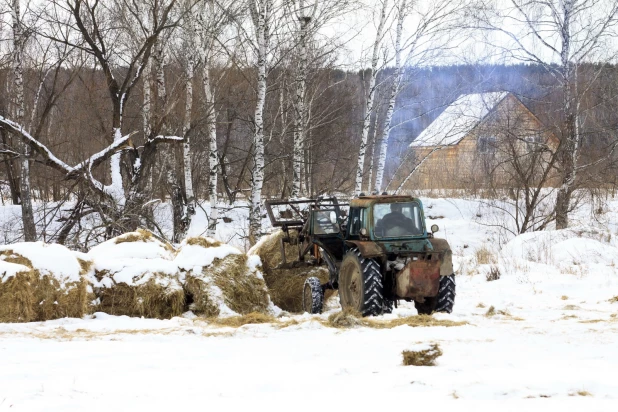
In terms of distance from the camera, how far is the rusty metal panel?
831 centimetres

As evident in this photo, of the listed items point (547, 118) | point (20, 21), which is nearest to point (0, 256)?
point (20, 21)

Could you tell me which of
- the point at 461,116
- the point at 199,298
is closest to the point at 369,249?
the point at 199,298

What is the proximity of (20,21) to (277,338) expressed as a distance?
40.9 ft

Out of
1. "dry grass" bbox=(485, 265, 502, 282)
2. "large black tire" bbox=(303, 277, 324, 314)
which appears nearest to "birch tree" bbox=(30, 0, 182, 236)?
"large black tire" bbox=(303, 277, 324, 314)

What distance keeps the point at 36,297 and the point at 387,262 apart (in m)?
4.37

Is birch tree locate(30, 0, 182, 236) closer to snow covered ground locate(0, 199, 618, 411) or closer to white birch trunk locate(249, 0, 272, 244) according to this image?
white birch trunk locate(249, 0, 272, 244)

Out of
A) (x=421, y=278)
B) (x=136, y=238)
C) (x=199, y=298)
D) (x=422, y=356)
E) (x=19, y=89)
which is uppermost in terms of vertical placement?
(x=19, y=89)

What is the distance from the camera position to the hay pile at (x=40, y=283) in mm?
7883

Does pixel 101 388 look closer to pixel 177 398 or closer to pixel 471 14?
pixel 177 398

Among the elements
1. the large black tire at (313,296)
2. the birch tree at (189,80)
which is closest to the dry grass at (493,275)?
the large black tire at (313,296)

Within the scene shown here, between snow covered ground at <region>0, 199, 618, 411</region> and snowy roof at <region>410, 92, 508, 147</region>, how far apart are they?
9.51 meters

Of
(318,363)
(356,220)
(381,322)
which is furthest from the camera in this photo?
(356,220)

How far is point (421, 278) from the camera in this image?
831 cm

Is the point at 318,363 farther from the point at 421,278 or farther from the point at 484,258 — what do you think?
the point at 484,258
